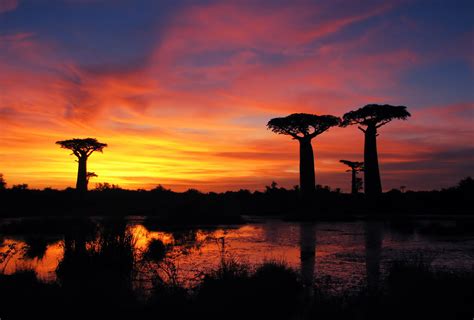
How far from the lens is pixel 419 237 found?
1554 centimetres

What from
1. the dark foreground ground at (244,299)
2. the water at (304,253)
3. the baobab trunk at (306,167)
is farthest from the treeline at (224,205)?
the dark foreground ground at (244,299)

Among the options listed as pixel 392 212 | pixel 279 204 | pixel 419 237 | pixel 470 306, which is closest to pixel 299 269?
pixel 470 306

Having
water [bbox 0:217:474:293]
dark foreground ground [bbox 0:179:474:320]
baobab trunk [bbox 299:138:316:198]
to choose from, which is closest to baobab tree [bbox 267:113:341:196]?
baobab trunk [bbox 299:138:316:198]

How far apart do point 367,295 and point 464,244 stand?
8.34 metres

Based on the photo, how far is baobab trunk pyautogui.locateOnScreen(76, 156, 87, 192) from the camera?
41.3 meters

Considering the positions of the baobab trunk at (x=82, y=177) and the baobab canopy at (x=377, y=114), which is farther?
the baobab trunk at (x=82, y=177)

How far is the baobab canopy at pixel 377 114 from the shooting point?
101 ft

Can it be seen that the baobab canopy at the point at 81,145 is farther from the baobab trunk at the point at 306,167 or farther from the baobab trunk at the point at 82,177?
the baobab trunk at the point at 306,167

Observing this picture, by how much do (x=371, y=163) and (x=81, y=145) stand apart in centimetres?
2504

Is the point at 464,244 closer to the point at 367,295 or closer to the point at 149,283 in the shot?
the point at 367,295

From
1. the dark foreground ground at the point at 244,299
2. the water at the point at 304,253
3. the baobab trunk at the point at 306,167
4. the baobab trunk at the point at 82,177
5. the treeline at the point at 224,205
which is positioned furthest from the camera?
the baobab trunk at the point at 82,177

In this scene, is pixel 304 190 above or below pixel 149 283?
above

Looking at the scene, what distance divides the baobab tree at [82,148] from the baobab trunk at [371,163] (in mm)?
23692

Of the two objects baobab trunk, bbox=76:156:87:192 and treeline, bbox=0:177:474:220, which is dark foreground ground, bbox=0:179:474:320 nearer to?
treeline, bbox=0:177:474:220
